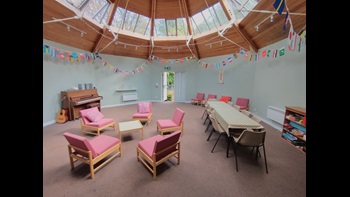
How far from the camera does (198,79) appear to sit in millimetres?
8258

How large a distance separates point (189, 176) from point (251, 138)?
1219mm

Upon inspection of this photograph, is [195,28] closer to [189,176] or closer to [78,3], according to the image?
[78,3]

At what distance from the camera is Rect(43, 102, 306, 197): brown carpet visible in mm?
1855

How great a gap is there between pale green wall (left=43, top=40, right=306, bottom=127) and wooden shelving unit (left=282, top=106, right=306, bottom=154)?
376 millimetres

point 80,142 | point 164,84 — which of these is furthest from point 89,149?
point 164,84

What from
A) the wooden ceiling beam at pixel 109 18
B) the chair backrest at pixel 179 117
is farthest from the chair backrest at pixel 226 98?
the wooden ceiling beam at pixel 109 18

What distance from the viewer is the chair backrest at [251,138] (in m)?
2.16

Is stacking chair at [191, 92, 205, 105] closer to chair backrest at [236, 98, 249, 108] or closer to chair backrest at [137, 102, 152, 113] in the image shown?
chair backrest at [236, 98, 249, 108]

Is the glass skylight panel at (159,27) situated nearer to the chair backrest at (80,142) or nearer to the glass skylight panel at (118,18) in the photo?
the glass skylight panel at (118,18)

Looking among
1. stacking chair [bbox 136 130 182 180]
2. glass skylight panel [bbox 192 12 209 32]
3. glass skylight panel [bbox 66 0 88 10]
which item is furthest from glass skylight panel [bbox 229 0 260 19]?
glass skylight panel [bbox 66 0 88 10]

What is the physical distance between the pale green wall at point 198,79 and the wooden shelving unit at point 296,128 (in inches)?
14.8

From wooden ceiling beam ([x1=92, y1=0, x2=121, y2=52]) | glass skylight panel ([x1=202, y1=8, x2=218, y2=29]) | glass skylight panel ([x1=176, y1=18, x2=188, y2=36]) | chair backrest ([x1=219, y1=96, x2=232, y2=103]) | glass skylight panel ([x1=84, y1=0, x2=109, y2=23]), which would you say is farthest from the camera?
chair backrest ([x1=219, y1=96, x2=232, y2=103])
